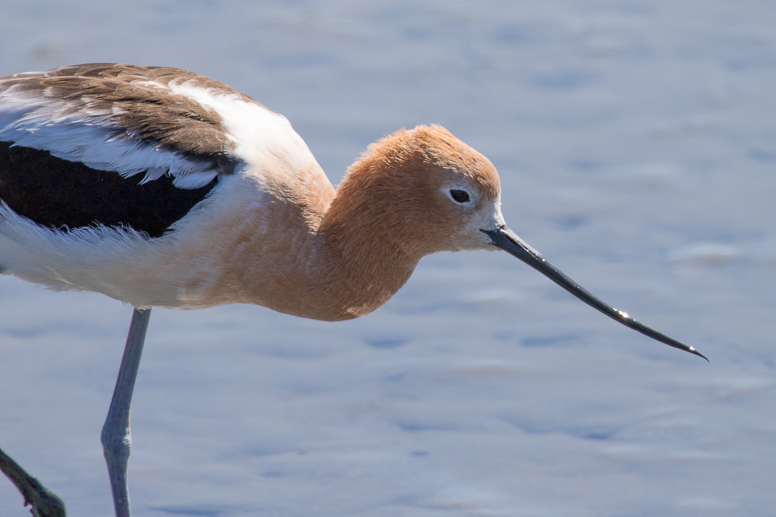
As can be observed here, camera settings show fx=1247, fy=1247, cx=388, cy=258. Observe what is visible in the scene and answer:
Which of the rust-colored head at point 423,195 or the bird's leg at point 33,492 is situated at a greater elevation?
the rust-colored head at point 423,195

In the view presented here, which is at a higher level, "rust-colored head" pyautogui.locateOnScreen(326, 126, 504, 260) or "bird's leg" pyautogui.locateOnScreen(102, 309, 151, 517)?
"rust-colored head" pyautogui.locateOnScreen(326, 126, 504, 260)

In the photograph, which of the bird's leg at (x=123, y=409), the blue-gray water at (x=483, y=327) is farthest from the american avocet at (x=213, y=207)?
the blue-gray water at (x=483, y=327)

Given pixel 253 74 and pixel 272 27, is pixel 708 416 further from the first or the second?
pixel 272 27

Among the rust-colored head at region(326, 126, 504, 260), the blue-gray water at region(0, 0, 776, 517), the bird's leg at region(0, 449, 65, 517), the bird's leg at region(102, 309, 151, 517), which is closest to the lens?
the rust-colored head at region(326, 126, 504, 260)

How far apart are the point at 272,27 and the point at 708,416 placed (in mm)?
4780

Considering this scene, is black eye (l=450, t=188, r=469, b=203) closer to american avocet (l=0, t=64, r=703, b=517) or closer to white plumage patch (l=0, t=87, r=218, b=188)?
american avocet (l=0, t=64, r=703, b=517)

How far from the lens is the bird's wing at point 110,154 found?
16.4ft

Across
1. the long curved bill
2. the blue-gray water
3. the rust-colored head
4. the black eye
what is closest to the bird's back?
the rust-colored head

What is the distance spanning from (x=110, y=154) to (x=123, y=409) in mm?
1331

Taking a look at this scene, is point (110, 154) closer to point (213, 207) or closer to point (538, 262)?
point (213, 207)

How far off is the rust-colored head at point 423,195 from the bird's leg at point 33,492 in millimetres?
1744

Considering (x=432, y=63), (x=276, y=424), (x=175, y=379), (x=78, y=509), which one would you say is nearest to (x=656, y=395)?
(x=276, y=424)

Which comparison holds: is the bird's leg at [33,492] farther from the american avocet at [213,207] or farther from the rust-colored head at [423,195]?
the rust-colored head at [423,195]

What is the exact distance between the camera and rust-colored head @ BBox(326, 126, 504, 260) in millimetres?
4953
